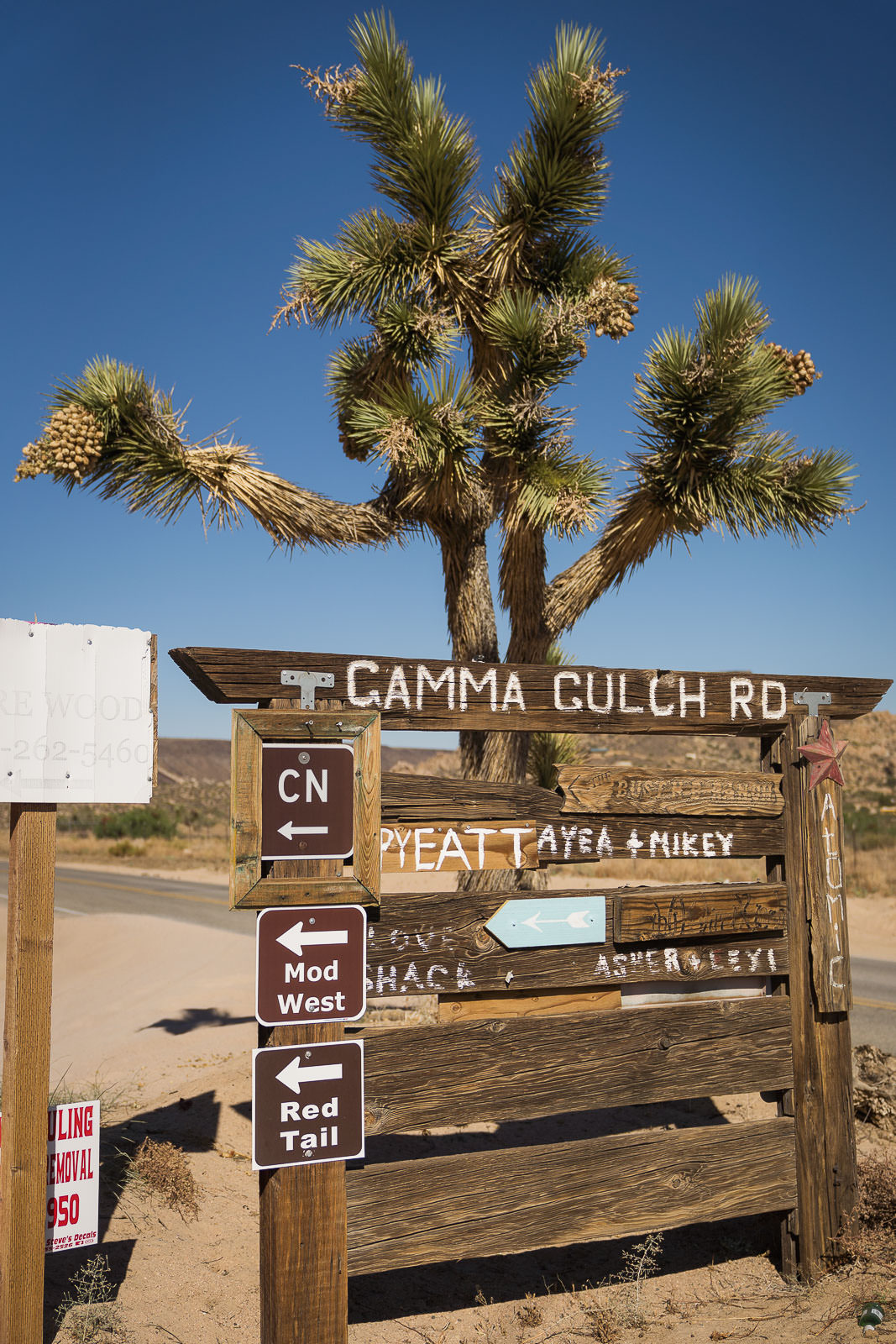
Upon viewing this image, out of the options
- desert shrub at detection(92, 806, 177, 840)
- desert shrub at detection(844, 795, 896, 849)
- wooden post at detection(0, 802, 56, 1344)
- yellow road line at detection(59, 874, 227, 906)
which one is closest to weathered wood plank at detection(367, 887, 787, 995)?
wooden post at detection(0, 802, 56, 1344)

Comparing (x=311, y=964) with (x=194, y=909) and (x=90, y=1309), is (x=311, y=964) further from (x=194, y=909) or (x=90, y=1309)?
(x=194, y=909)

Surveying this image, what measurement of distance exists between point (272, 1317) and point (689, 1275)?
6.40ft

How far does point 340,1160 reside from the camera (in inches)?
130

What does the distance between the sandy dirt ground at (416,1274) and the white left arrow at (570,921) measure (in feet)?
4.53

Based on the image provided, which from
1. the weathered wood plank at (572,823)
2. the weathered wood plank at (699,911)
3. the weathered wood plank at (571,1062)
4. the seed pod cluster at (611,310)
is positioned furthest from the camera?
the seed pod cluster at (611,310)

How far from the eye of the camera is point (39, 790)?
3.28 metres

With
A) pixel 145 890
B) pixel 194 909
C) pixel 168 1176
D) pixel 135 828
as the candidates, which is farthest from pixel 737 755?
pixel 168 1176

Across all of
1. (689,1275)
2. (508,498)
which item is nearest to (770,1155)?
(689,1275)

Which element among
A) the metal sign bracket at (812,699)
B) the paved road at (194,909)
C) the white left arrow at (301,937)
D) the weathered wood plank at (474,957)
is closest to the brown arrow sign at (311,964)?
the white left arrow at (301,937)

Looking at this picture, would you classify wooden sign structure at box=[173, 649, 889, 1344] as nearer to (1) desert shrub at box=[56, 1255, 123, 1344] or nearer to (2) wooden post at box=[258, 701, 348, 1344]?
(2) wooden post at box=[258, 701, 348, 1344]

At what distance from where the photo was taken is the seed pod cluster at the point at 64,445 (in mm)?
5676

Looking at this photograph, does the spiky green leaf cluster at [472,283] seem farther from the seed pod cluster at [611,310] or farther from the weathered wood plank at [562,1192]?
the weathered wood plank at [562,1192]

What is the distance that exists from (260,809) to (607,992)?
160 cm

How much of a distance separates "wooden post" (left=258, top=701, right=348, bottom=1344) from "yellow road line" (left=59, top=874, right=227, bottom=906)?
14806 mm
